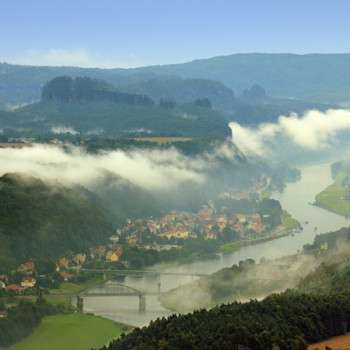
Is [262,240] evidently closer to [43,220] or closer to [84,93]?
[43,220]

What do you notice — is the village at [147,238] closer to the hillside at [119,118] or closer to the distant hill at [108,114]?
the hillside at [119,118]

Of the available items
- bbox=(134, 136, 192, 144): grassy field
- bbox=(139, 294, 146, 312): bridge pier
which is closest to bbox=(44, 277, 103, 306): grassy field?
bbox=(139, 294, 146, 312): bridge pier

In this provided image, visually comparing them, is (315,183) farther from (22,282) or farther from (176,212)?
(22,282)

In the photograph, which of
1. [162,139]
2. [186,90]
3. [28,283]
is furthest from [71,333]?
[186,90]

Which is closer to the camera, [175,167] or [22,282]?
[22,282]

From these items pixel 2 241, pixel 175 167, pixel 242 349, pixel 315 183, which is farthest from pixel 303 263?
pixel 315 183

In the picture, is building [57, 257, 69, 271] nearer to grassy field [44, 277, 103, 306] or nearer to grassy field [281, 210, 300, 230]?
grassy field [44, 277, 103, 306]

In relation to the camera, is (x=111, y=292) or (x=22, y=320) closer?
Answer: (x=22, y=320)
